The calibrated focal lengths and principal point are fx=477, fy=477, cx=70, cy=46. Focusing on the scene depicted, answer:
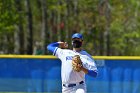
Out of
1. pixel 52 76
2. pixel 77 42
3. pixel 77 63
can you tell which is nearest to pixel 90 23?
pixel 52 76

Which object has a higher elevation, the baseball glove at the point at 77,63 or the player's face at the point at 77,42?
the player's face at the point at 77,42

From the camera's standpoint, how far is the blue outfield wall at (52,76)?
12820mm

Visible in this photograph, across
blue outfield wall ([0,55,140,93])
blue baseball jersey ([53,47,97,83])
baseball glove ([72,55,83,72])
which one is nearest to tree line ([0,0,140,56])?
blue outfield wall ([0,55,140,93])

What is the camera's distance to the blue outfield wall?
12.8m

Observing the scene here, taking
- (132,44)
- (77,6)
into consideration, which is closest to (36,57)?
(77,6)

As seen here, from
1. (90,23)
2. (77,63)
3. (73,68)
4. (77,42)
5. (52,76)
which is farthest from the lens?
(90,23)

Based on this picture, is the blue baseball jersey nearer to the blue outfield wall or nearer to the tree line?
the blue outfield wall

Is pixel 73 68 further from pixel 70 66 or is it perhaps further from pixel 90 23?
pixel 90 23

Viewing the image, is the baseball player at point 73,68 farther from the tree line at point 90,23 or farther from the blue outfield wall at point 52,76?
the tree line at point 90,23

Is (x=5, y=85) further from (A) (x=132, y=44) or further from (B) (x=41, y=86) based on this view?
(A) (x=132, y=44)

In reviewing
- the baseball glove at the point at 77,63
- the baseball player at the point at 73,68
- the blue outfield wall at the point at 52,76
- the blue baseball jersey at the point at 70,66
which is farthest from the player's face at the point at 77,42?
the blue outfield wall at the point at 52,76

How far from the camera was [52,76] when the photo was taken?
13062 millimetres

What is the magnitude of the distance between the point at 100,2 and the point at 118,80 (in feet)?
69.3

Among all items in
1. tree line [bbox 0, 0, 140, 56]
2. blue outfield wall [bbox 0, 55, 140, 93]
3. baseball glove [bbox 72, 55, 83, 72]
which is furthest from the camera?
tree line [bbox 0, 0, 140, 56]
